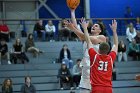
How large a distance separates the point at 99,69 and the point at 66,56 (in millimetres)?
10030

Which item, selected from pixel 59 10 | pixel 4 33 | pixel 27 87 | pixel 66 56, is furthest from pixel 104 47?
pixel 59 10

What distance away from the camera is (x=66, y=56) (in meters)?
15.2

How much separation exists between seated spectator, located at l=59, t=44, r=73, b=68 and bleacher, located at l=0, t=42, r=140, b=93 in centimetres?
37

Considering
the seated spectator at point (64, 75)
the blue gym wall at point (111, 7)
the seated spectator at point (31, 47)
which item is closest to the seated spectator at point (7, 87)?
the seated spectator at point (64, 75)

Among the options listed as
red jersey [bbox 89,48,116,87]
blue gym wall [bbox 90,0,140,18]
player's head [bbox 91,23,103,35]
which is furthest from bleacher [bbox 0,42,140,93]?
red jersey [bbox 89,48,116,87]

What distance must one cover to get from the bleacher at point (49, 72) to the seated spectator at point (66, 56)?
0.37 metres

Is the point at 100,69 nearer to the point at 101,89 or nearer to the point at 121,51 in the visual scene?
the point at 101,89

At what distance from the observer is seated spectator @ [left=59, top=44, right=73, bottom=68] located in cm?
1491

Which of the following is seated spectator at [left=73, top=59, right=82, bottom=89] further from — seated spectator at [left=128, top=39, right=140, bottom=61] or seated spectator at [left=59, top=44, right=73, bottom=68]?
seated spectator at [left=128, top=39, right=140, bottom=61]

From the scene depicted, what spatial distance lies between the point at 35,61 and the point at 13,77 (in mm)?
1515

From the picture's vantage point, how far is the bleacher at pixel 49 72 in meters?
13.7

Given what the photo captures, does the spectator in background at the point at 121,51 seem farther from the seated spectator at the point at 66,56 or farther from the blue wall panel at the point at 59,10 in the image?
the blue wall panel at the point at 59,10

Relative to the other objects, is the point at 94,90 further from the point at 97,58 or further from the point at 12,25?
the point at 12,25

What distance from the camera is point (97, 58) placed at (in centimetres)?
516
